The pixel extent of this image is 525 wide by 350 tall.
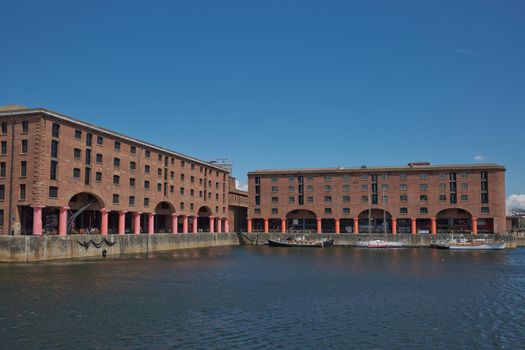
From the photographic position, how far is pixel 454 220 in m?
119

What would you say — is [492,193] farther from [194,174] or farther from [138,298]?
[138,298]

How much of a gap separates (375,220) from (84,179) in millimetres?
75096

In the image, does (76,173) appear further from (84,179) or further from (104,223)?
(104,223)

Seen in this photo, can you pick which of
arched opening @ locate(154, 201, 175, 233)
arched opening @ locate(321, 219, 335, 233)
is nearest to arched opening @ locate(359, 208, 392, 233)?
arched opening @ locate(321, 219, 335, 233)

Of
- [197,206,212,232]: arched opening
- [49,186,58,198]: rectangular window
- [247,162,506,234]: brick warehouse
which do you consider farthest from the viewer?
[197,206,212,232]: arched opening

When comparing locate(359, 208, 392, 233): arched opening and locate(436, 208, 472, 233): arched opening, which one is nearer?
locate(436, 208, 472, 233): arched opening

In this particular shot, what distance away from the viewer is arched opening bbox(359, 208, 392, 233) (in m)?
121

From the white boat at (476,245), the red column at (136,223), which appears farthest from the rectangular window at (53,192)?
the white boat at (476,245)

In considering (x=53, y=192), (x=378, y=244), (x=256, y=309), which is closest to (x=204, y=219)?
(x=378, y=244)

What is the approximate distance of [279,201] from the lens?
125 m

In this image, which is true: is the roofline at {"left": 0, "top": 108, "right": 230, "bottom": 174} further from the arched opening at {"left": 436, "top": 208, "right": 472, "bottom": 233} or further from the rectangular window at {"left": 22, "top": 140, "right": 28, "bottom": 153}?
the arched opening at {"left": 436, "top": 208, "right": 472, "bottom": 233}

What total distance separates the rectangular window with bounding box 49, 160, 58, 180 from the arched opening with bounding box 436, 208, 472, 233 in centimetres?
8600

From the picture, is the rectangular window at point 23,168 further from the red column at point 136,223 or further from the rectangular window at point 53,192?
the red column at point 136,223

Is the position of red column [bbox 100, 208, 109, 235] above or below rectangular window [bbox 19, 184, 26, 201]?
below
